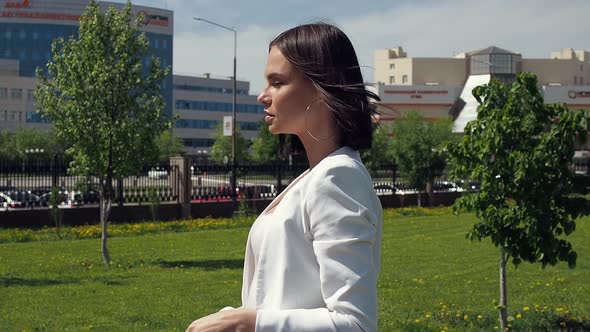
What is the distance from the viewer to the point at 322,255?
1.79m

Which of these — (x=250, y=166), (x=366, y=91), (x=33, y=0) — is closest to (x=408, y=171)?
(x=250, y=166)

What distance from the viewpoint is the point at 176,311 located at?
10305 millimetres

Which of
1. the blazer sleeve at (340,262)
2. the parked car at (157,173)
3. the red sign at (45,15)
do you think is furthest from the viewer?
the red sign at (45,15)

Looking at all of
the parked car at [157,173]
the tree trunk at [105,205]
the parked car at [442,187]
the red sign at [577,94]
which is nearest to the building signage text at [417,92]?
the red sign at [577,94]

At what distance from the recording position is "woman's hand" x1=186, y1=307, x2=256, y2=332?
1803 mm

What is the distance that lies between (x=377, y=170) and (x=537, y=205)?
27328mm

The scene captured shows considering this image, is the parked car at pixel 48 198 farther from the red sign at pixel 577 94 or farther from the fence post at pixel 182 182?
the red sign at pixel 577 94

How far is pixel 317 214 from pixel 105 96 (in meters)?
14.6

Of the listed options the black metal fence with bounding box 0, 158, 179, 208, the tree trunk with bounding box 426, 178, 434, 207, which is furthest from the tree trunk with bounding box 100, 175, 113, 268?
the tree trunk with bounding box 426, 178, 434, 207

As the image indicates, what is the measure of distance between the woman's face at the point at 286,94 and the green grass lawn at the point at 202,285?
23.9ft

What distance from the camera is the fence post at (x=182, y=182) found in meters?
28.1

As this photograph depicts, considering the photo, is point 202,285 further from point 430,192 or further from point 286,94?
point 430,192

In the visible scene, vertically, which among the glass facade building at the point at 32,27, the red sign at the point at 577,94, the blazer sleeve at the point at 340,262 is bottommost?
the blazer sleeve at the point at 340,262

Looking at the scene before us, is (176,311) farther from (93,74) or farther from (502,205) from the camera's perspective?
(93,74)
